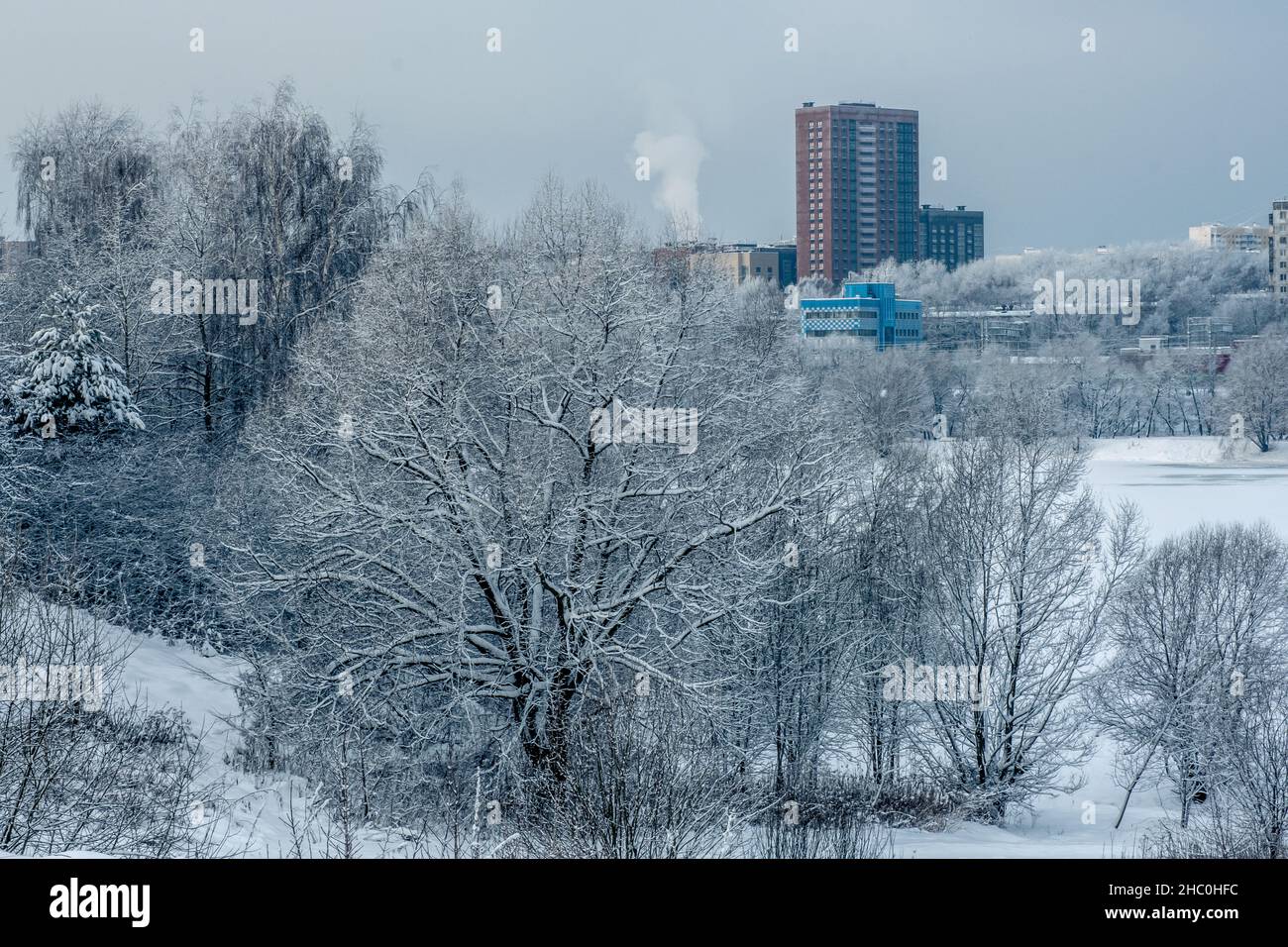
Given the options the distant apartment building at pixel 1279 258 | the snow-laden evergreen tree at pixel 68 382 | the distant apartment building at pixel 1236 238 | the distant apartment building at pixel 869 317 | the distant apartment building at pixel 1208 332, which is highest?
the distant apartment building at pixel 1236 238

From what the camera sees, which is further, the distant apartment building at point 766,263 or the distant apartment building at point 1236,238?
the distant apartment building at point 1236,238

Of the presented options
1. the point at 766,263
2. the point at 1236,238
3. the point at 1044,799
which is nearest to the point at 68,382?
the point at 1044,799

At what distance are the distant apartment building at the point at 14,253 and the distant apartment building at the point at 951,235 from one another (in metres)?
28.9

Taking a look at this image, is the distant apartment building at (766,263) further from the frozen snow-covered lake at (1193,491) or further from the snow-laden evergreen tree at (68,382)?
the snow-laden evergreen tree at (68,382)

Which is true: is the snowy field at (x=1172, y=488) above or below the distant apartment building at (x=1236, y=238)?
below

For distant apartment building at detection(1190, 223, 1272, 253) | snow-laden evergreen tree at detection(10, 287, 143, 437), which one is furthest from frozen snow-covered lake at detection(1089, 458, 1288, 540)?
snow-laden evergreen tree at detection(10, 287, 143, 437)

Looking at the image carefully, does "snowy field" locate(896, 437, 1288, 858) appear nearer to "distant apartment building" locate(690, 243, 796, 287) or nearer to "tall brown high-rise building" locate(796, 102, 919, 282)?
"tall brown high-rise building" locate(796, 102, 919, 282)

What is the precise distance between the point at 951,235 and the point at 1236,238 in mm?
11205

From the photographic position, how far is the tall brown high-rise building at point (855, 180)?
36.7m

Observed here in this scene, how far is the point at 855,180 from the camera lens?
37344 mm

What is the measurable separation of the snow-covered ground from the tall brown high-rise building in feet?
31.5

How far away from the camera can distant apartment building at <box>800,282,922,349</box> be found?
43938 millimetres

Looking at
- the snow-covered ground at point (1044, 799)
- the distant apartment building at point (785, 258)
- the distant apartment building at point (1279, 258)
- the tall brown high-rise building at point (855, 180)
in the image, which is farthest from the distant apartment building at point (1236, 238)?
the distant apartment building at point (785, 258)

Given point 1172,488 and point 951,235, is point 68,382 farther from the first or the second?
point 951,235
